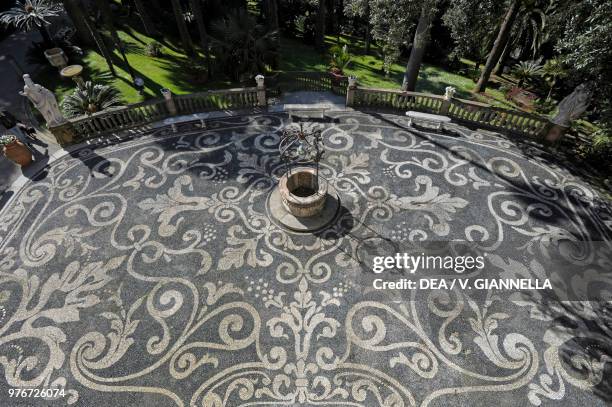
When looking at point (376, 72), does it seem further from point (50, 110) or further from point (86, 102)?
point (50, 110)

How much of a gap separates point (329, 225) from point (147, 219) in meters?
6.71

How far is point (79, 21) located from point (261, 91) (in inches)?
646

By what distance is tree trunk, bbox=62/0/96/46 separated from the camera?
18.3 metres

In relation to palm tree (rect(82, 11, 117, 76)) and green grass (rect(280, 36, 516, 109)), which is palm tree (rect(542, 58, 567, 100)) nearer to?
green grass (rect(280, 36, 516, 109))

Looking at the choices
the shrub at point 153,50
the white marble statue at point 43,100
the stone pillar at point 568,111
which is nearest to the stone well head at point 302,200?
the white marble statue at point 43,100

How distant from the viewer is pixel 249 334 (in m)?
8.16

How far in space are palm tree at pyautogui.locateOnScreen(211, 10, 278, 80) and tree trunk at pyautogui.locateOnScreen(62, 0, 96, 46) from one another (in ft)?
27.7

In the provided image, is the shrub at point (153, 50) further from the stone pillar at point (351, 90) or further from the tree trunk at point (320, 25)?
the stone pillar at point (351, 90)

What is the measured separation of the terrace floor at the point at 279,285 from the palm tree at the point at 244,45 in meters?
8.05

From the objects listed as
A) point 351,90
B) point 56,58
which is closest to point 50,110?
point 56,58

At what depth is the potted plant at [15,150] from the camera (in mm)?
12000

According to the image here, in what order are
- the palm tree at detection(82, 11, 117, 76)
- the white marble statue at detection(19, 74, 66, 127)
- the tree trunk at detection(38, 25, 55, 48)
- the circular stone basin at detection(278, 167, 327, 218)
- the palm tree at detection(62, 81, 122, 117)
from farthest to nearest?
the tree trunk at detection(38, 25, 55, 48)
the palm tree at detection(82, 11, 117, 76)
the palm tree at detection(62, 81, 122, 117)
the white marble statue at detection(19, 74, 66, 127)
the circular stone basin at detection(278, 167, 327, 218)

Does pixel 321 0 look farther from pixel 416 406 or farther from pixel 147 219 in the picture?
pixel 416 406

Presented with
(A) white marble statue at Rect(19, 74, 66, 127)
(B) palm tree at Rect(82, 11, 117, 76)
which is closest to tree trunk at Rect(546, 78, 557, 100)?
(A) white marble statue at Rect(19, 74, 66, 127)
